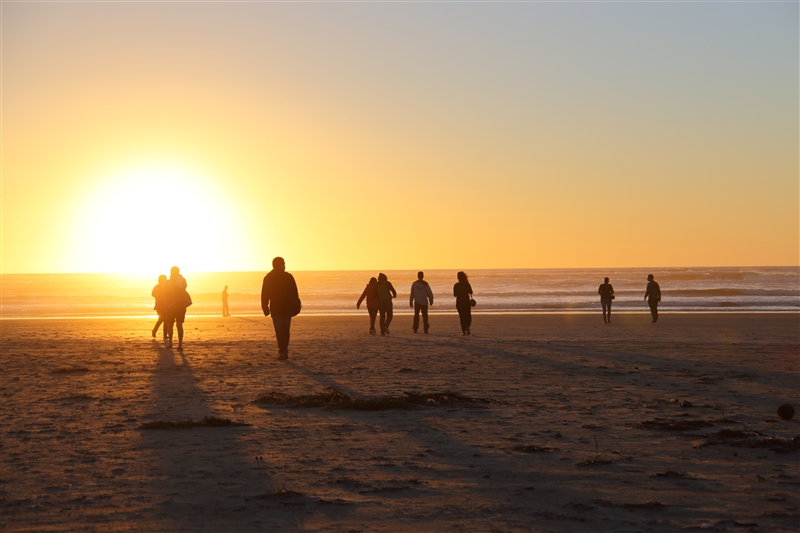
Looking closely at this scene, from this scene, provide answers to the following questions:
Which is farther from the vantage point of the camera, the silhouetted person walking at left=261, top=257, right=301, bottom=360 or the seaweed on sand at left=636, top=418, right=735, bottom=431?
the silhouetted person walking at left=261, top=257, right=301, bottom=360

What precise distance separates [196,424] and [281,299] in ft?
22.4

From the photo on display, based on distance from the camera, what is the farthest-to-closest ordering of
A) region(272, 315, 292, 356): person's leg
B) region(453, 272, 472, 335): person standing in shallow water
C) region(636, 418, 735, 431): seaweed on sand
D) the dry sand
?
region(453, 272, 472, 335): person standing in shallow water
region(272, 315, 292, 356): person's leg
region(636, 418, 735, 431): seaweed on sand
the dry sand

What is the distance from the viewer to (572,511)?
480cm

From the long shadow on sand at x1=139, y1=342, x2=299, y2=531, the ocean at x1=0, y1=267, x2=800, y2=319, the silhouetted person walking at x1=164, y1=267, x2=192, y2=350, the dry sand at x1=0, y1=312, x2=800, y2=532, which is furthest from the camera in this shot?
the ocean at x1=0, y1=267, x2=800, y2=319

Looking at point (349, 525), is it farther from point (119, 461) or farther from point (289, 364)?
point (289, 364)

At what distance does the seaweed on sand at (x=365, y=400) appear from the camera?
8.68 meters

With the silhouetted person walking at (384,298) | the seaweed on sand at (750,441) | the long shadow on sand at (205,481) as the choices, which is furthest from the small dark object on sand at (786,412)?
the silhouetted person walking at (384,298)

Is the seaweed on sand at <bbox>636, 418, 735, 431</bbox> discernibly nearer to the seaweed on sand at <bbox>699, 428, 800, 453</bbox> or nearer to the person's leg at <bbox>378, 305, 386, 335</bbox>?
the seaweed on sand at <bbox>699, 428, 800, 453</bbox>

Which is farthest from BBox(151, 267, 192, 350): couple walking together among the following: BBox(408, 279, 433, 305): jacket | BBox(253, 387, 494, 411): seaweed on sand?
BBox(253, 387, 494, 411): seaweed on sand

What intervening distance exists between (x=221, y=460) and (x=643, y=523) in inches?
130

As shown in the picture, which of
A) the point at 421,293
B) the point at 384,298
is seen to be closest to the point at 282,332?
the point at 384,298

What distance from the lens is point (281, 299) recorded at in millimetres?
14367

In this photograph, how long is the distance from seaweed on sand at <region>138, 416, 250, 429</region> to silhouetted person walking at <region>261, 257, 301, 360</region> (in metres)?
6.47

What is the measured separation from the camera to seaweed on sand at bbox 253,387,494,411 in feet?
28.5
